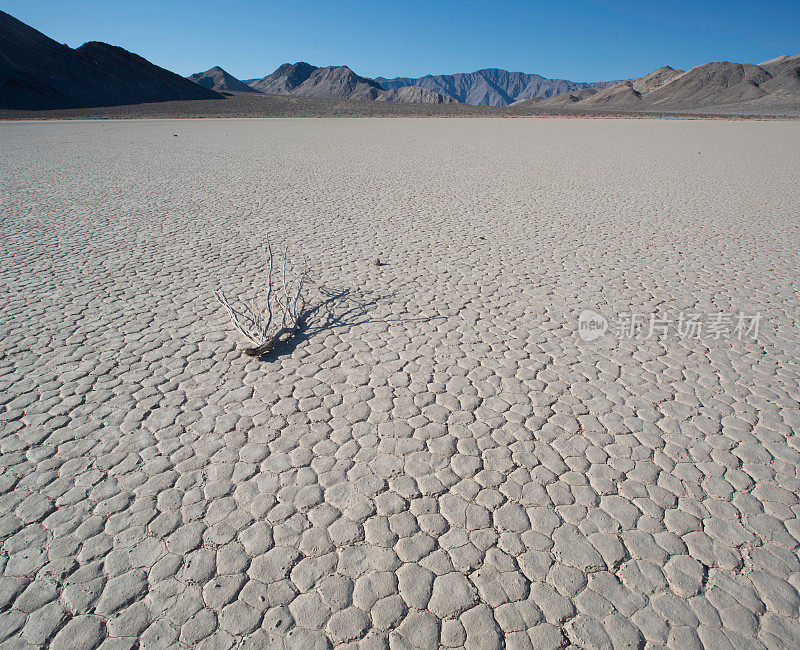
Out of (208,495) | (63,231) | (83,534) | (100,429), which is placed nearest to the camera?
(83,534)

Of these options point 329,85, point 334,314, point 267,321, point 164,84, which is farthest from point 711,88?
point 329,85

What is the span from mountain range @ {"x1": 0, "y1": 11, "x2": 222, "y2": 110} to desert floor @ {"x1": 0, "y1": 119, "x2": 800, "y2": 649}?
167 ft

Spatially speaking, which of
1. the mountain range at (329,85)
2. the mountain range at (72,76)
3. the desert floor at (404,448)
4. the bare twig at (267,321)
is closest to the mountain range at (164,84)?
the mountain range at (72,76)

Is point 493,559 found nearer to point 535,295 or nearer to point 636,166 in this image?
point 535,295

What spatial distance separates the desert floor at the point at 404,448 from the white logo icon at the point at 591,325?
3.7 inches

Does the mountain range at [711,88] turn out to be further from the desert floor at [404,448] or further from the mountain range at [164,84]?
the desert floor at [404,448]

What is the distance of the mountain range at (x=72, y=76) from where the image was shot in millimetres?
44406

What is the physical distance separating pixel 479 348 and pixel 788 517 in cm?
203

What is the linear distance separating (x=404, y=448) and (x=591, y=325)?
7.39ft

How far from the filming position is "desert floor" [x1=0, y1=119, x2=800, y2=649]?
1863 mm

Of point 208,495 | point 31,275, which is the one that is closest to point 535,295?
point 208,495

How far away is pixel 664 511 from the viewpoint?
89.9 inches

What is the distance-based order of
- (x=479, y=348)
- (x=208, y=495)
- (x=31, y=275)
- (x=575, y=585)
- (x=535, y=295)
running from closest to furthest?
(x=575, y=585), (x=208, y=495), (x=479, y=348), (x=535, y=295), (x=31, y=275)

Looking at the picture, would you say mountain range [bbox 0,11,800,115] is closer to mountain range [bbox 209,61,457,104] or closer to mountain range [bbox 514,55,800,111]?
mountain range [bbox 514,55,800,111]
